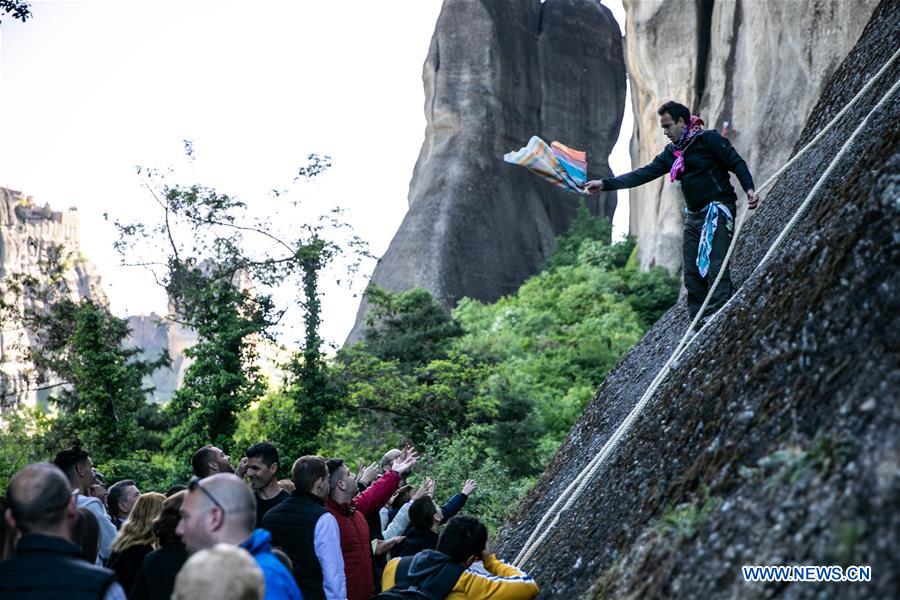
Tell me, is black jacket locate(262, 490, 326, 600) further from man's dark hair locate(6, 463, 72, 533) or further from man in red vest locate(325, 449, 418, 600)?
man's dark hair locate(6, 463, 72, 533)

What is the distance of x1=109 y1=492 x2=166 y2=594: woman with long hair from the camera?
5129mm

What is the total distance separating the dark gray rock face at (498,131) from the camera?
38781 millimetres

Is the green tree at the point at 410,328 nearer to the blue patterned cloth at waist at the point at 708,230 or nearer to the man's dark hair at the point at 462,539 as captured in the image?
the blue patterned cloth at waist at the point at 708,230

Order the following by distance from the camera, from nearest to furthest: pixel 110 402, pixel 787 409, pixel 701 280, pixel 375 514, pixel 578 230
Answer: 1. pixel 787 409
2. pixel 375 514
3. pixel 701 280
4. pixel 110 402
5. pixel 578 230

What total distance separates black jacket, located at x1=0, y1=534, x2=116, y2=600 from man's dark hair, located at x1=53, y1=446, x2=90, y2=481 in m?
2.59

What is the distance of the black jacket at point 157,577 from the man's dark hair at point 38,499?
894 millimetres

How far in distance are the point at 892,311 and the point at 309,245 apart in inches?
818

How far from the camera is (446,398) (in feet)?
71.2

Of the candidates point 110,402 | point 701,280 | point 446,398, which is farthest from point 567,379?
point 701,280

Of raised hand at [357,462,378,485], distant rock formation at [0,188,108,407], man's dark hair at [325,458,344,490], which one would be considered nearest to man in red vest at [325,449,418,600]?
man's dark hair at [325,458,344,490]

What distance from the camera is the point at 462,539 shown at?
5.43 m

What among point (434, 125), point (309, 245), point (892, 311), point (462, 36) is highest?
point (462, 36)

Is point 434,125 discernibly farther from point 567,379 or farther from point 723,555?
point 723,555

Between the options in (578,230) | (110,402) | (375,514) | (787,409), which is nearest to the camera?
(787,409)
